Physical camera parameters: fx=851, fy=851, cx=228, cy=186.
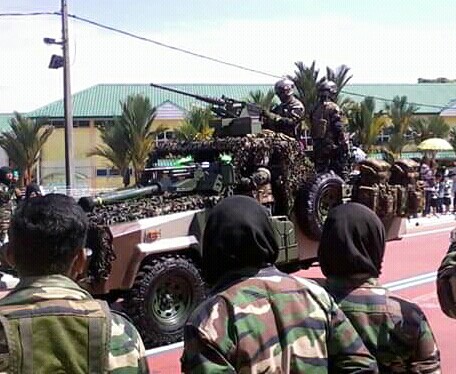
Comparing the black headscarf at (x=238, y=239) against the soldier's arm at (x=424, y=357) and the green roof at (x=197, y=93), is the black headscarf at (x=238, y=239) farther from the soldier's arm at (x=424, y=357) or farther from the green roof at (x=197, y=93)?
the green roof at (x=197, y=93)

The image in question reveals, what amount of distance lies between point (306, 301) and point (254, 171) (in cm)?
622

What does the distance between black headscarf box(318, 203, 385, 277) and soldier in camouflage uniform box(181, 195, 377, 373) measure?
11.3 inches

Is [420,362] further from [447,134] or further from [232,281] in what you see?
[447,134]

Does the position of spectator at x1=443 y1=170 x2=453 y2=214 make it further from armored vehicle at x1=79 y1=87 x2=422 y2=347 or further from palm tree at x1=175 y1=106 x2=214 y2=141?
armored vehicle at x1=79 y1=87 x2=422 y2=347

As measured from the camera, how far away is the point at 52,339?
2361 mm

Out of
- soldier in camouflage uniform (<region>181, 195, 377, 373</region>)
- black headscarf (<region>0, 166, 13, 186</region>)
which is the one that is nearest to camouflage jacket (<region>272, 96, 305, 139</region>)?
black headscarf (<region>0, 166, 13, 186</region>)

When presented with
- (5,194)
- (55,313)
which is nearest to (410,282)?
(5,194)

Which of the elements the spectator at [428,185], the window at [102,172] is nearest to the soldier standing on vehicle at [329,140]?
the spectator at [428,185]

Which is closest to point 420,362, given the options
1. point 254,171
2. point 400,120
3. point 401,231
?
point 254,171

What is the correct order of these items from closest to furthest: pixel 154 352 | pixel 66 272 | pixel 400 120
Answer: pixel 66 272, pixel 154 352, pixel 400 120

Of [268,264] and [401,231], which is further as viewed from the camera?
[401,231]

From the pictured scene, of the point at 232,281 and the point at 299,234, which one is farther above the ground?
the point at 232,281

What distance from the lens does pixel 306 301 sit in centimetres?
280

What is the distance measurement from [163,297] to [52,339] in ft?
18.1
